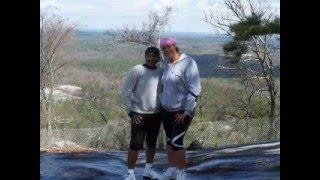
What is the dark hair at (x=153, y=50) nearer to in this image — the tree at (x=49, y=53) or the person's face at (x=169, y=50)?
the person's face at (x=169, y=50)

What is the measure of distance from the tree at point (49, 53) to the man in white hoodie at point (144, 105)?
2.24ft

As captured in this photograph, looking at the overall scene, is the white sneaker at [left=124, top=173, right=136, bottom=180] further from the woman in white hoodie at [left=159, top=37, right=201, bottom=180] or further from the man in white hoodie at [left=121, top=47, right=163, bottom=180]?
the woman in white hoodie at [left=159, top=37, right=201, bottom=180]

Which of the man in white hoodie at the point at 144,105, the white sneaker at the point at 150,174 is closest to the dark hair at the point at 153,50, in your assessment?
the man in white hoodie at the point at 144,105

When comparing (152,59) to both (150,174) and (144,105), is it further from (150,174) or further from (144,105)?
(150,174)

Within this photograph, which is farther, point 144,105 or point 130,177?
point 130,177

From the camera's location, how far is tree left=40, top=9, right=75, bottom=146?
630 cm

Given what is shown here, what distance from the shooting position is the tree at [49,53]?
20.7ft

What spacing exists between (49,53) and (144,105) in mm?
998

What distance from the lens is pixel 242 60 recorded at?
20.7 ft

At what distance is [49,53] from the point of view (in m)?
6.34

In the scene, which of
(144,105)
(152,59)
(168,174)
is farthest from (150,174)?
(152,59)
